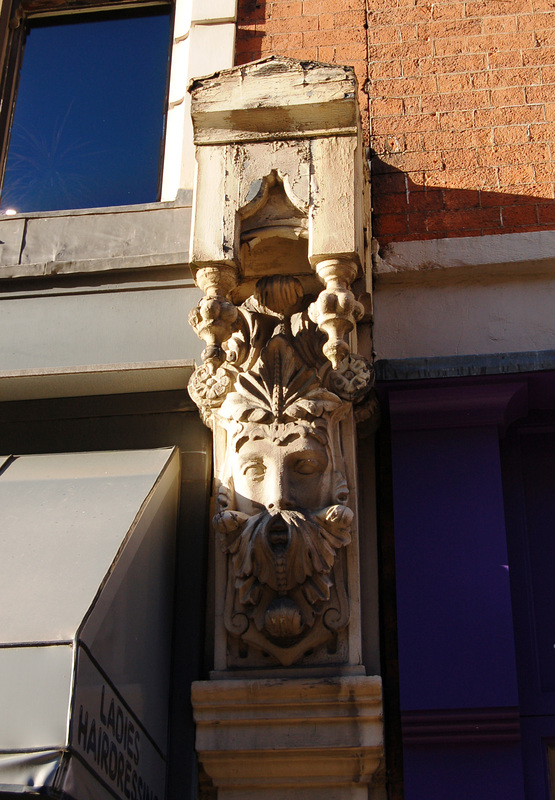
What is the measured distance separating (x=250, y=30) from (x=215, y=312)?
2.15 metres

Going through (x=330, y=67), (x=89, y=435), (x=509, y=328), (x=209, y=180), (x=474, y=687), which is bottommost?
(x=474, y=687)

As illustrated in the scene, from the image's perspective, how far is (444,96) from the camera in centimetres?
546

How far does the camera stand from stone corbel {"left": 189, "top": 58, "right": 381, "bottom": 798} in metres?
4.15

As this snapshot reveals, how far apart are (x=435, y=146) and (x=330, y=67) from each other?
2.95 ft

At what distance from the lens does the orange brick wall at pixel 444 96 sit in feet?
16.9

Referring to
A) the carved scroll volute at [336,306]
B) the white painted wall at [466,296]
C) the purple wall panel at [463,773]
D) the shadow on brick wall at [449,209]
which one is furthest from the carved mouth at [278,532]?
the shadow on brick wall at [449,209]

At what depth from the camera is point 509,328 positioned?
4871 millimetres

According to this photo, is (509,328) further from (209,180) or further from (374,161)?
(209,180)

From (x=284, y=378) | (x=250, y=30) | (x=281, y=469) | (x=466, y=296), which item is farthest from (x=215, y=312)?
(x=250, y=30)

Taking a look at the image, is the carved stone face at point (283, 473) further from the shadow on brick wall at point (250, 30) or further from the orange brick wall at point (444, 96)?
the shadow on brick wall at point (250, 30)

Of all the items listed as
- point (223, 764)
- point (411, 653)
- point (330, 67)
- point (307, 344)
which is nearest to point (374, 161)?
point (330, 67)

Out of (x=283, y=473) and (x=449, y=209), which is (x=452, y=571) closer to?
(x=283, y=473)

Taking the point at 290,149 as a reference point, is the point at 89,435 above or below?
below

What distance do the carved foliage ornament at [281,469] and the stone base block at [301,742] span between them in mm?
185
